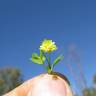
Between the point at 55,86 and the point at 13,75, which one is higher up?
the point at 13,75

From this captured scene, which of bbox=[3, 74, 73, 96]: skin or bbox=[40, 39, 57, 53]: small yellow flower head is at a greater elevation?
bbox=[40, 39, 57, 53]: small yellow flower head

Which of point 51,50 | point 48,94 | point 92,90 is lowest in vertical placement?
point 48,94

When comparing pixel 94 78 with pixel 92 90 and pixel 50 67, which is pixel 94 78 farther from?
pixel 50 67

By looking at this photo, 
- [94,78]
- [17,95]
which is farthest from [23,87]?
[94,78]

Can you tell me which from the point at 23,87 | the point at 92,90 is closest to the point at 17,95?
the point at 23,87

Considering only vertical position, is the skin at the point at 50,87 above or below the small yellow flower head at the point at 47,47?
below

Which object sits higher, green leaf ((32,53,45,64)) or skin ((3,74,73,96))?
green leaf ((32,53,45,64))

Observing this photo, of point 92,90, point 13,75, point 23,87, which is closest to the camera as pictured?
point 23,87

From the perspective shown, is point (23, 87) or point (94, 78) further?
point (94, 78)

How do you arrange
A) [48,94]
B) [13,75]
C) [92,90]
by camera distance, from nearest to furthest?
[48,94], [13,75], [92,90]

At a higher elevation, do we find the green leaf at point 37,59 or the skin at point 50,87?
the green leaf at point 37,59
